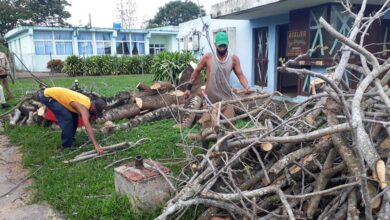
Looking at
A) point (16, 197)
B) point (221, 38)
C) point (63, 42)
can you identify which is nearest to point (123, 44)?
point (63, 42)

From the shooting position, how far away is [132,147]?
209 inches

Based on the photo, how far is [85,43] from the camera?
2777cm

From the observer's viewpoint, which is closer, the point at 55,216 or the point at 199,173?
the point at 199,173

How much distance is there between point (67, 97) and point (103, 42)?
2467cm

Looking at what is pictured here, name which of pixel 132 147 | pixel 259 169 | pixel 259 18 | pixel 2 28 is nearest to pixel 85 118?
pixel 132 147

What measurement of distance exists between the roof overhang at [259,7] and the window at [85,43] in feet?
61.2

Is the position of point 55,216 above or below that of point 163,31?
below

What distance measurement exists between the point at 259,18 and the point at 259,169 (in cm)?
898

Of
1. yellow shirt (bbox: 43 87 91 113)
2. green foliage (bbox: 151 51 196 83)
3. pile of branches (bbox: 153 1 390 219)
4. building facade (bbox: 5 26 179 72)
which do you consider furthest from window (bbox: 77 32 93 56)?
pile of branches (bbox: 153 1 390 219)

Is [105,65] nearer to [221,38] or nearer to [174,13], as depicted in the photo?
[221,38]

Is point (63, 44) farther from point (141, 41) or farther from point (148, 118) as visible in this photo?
point (148, 118)

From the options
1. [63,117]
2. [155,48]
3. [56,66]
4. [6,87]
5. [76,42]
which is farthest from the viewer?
[155,48]

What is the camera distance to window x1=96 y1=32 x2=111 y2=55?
2817 centimetres

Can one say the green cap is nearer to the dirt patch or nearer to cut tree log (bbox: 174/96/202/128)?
cut tree log (bbox: 174/96/202/128)
